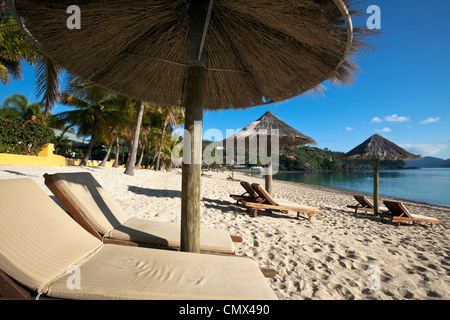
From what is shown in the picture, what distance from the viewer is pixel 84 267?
1.35 metres

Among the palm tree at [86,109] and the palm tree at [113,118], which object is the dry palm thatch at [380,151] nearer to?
the palm tree at [113,118]

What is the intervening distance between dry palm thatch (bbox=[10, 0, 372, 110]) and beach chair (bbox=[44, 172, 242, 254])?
54.6 inches

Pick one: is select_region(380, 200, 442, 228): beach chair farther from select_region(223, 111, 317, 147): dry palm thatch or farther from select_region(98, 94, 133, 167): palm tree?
select_region(98, 94, 133, 167): palm tree

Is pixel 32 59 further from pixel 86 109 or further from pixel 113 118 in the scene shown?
pixel 86 109

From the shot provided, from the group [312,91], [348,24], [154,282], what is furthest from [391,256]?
[154,282]

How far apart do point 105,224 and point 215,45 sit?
245cm

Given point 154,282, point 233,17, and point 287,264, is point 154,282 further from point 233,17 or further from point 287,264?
point 233,17

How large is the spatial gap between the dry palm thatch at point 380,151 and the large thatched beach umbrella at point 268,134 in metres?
2.41

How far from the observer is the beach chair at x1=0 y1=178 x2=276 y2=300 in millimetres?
1111

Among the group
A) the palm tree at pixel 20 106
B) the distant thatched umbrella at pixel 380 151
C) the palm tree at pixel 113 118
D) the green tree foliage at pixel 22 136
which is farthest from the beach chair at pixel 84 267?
the palm tree at pixel 20 106

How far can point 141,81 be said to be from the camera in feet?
9.55

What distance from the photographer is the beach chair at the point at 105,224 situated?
6.47ft

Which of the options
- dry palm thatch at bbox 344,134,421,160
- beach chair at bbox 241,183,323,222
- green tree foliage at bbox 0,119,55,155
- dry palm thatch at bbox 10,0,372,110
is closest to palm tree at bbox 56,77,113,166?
green tree foliage at bbox 0,119,55,155
